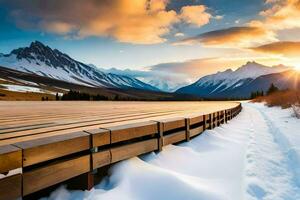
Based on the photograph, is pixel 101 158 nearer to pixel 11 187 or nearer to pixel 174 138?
pixel 11 187

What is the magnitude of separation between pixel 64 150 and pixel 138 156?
7.43ft

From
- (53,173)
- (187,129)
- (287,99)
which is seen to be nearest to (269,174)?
(187,129)

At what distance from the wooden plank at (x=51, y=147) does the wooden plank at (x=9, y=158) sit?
8 centimetres

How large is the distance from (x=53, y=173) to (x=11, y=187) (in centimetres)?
58

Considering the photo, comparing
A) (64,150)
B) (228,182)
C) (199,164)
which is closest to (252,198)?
(228,182)

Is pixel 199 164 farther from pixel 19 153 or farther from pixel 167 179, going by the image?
pixel 19 153

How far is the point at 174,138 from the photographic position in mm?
7172

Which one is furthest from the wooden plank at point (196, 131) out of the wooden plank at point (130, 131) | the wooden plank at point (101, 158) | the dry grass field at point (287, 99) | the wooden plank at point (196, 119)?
the dry grass field at point (287, 99)

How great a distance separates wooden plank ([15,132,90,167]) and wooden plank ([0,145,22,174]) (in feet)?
0.26

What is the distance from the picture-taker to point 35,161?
3521mm

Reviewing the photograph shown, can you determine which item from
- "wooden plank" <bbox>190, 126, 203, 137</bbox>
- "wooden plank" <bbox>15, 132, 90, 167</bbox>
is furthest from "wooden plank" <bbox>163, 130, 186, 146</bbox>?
"wooden plank" <bbox>15, 132, 90, 167</bbox>

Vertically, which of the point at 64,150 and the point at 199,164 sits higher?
the point at 64,150

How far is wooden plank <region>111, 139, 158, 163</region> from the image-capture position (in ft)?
16.1

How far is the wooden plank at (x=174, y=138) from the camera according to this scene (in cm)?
670
